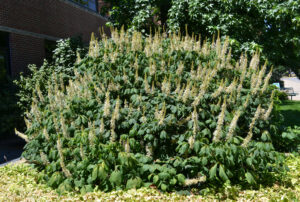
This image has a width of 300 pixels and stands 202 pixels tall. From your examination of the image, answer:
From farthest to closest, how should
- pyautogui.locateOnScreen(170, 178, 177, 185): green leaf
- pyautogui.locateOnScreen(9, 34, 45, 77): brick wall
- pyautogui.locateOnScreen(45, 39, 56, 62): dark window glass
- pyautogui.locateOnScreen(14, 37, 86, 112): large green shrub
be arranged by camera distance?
pyautogui.locateOnScreen(45, 39, 56, 62): dark window glass
pyautogui.locateOnScreen(9, 34, 45, 77): brick wall
pyautogui.locateOnScreen(14, 37, 86, 112): large green shrub
pyautogui.locateOnScreen(170, 178, 177, 185): green leaf

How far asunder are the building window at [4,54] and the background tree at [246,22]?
491 centimetres

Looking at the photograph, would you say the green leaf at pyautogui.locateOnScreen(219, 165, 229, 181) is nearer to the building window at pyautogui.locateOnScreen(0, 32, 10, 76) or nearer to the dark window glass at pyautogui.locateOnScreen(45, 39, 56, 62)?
the building window at pyautogui.locateOnScreen(0, 32, 10, 76)

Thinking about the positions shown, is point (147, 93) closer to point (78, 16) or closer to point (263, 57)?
point (263, 57)

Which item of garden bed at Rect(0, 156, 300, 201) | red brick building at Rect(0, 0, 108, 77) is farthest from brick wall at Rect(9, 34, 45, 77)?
garden bed at Rect(0, 156, 300, 201)

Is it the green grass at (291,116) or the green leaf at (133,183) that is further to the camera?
the green grass at (291,116)

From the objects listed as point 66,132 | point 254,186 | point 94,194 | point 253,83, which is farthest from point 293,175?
point 66,132

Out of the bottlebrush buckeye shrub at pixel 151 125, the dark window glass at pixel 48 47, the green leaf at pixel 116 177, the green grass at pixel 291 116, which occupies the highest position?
the dark window glass at pixel 48 47

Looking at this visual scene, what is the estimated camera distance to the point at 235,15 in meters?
9.95

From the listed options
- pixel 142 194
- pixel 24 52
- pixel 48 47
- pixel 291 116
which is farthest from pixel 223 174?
pixel 48 47

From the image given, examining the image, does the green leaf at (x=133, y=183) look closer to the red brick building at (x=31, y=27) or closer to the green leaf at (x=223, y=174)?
the green leaf at (x=223, y=174)

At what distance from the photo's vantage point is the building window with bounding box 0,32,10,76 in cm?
1055

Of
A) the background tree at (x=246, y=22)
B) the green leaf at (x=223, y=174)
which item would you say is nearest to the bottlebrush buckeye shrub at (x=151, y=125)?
the green leaf at (x=223, y=174)

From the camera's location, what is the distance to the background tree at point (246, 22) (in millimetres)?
9234

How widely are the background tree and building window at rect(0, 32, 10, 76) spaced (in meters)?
4.91
